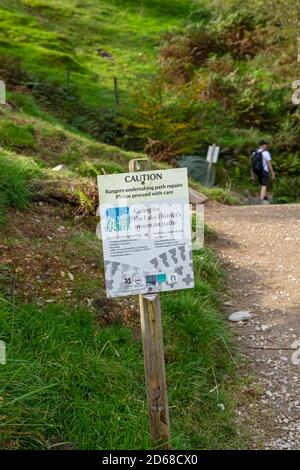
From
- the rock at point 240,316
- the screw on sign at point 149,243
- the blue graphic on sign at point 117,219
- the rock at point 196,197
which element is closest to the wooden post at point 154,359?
the screw on sign at point 149,243

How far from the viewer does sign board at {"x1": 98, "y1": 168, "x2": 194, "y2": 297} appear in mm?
3381

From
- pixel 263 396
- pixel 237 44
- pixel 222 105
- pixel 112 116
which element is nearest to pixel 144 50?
pixel 237 44

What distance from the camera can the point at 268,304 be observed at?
6.33m

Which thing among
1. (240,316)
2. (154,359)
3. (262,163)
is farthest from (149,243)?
(262,163)

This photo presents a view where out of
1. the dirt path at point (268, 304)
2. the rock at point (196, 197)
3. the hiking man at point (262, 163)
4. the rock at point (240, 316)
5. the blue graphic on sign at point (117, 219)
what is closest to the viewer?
the blue graphic on sign at point (117, 219)

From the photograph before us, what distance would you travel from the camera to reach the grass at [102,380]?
3578mm

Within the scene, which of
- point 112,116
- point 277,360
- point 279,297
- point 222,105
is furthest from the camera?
point 222,105

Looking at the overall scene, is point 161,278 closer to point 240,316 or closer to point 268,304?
point 240,316

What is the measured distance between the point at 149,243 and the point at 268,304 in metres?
Answer: 3.30

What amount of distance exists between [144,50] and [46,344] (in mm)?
23598

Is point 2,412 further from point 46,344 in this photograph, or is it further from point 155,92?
point 155,92

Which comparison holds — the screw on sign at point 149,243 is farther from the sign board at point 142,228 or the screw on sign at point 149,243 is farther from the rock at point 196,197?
the rock at point 196,197

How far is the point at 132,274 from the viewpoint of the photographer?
11.1 ft

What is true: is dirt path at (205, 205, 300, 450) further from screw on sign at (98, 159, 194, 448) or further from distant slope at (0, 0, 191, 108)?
distant slope at (0, 0, 191, 108)
